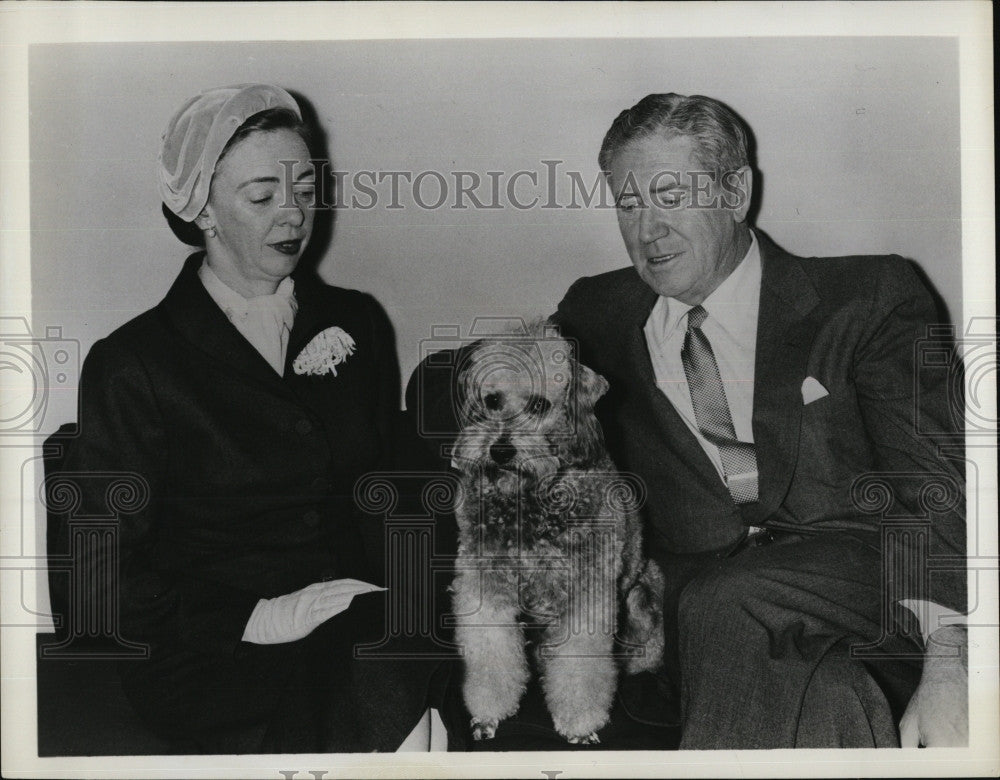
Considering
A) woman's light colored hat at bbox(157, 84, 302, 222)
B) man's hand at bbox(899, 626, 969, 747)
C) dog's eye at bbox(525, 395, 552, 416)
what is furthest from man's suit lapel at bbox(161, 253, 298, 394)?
man's hand at bbox(899, 626, 969, 747)

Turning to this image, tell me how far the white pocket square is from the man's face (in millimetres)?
270

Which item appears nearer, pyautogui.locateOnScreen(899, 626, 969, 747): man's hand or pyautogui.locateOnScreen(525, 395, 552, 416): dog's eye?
pyautogui.locateOnScreen(525, 395, 552, 416): dog's eye

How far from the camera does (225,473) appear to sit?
1.93 meters

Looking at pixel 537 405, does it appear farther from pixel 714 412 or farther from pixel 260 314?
pixel 260 314

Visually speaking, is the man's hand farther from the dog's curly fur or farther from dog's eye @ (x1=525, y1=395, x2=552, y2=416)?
dog's eye @ (x1=525, y1=395, x2=552, y2=416)

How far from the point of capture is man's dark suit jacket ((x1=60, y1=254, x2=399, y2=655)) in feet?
6.31

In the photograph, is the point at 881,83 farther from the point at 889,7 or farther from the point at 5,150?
the point at 5,150

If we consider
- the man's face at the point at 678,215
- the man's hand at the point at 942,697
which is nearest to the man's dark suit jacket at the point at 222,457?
the man's face at the point at 678,215

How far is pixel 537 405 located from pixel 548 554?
304 mm

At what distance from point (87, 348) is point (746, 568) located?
1.43m

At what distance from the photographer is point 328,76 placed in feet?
6.50

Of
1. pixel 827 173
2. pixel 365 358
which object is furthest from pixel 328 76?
pixel 827 173

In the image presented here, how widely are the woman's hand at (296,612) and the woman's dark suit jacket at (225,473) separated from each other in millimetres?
17

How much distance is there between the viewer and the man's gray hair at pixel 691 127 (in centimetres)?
195
